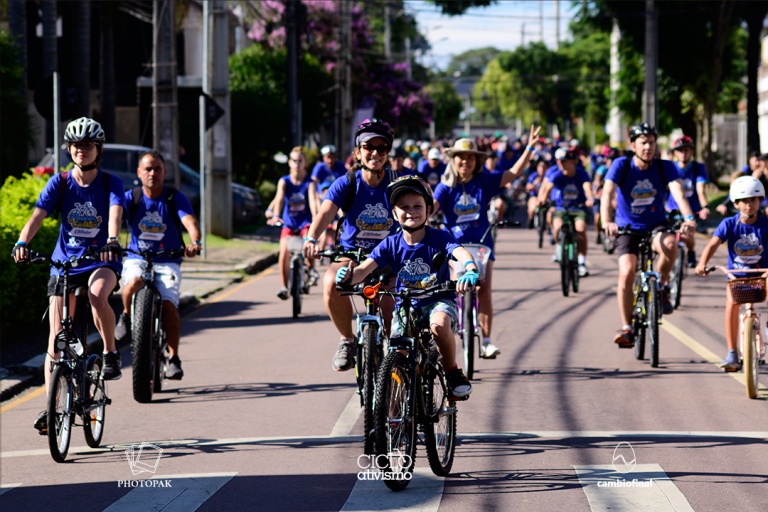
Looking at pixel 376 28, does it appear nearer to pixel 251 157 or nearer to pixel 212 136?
pixel 251 157

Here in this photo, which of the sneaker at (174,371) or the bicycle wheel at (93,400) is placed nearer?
the bicycle wheel at (93,400)

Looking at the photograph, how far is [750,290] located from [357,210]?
309 centimetres

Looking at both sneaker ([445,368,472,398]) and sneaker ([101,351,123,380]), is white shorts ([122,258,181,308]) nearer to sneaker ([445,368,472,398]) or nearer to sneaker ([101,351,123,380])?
sneaker ([101,351,123,380])

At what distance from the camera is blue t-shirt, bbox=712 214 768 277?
8.16 metres

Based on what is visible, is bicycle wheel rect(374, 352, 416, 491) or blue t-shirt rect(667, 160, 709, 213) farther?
blue t-shirt rect(667, 160, 709, 213)

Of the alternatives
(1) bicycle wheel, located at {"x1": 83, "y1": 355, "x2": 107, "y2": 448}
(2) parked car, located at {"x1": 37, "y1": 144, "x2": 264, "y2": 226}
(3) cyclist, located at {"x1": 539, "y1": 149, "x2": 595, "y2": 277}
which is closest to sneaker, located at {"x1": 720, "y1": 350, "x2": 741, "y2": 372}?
(1) bicycle wheel, located at {"x1": 83, "y1": 355, "x2": 107, "y2": 448}

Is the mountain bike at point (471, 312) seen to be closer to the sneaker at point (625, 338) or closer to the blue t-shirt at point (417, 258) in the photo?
the sneaker at point (625, 338)

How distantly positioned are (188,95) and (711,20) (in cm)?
1821

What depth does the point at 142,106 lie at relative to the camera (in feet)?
126

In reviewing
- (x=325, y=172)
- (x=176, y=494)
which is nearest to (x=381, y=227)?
(x=176, y=494)

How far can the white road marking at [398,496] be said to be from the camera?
Result: 5.22 m

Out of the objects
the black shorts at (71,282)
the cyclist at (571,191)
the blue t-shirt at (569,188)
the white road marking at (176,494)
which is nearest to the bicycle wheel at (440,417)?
the white road marking at (176,494)

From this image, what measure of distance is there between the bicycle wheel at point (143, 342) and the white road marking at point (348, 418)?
1.53 meters

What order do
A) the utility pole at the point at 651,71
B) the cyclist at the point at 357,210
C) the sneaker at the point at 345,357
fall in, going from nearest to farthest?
1. the sneaker at the point at 345,357
2. the cyclist at the point at 357,210
3. the utility pole at the point at 651,71
